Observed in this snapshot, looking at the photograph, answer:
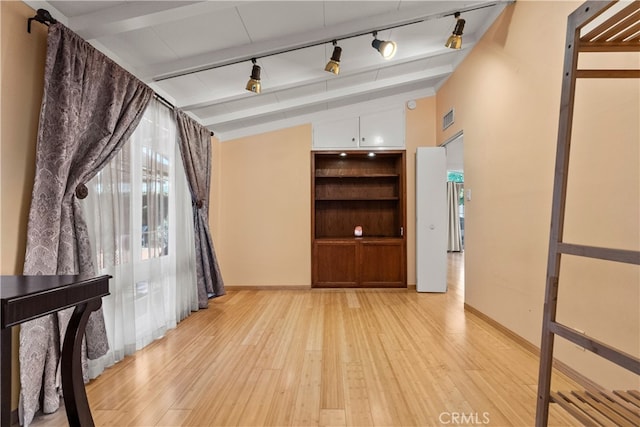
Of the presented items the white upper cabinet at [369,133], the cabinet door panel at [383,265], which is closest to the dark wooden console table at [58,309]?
the cabinet door panel at [383,265]

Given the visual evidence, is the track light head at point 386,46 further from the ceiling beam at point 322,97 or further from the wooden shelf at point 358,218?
the wooden shelf at point 358,218

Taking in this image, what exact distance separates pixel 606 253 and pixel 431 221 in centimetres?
349

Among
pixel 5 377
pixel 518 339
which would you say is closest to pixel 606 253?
pixel 518 339

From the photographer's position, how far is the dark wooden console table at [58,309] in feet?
3.18

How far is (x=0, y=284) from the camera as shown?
1.12 meters

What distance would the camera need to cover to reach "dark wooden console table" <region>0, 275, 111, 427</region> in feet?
3.18

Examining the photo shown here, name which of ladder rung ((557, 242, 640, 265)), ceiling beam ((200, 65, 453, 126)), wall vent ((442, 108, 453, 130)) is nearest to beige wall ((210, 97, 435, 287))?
wall vent ((442, 108, 453, 130))

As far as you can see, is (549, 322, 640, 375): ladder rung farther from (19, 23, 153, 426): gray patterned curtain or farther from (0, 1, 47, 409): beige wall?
(0, 1, 47, 409): beige wall

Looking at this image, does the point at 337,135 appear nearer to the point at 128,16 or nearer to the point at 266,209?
the point at 266,209

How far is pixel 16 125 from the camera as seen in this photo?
166 centimetres

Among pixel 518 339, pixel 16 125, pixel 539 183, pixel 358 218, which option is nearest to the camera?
pixel 16 125

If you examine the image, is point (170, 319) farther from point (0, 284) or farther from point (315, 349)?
point (0, 284)

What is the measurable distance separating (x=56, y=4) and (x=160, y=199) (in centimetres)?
165

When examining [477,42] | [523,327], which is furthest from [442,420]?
[477,42]
